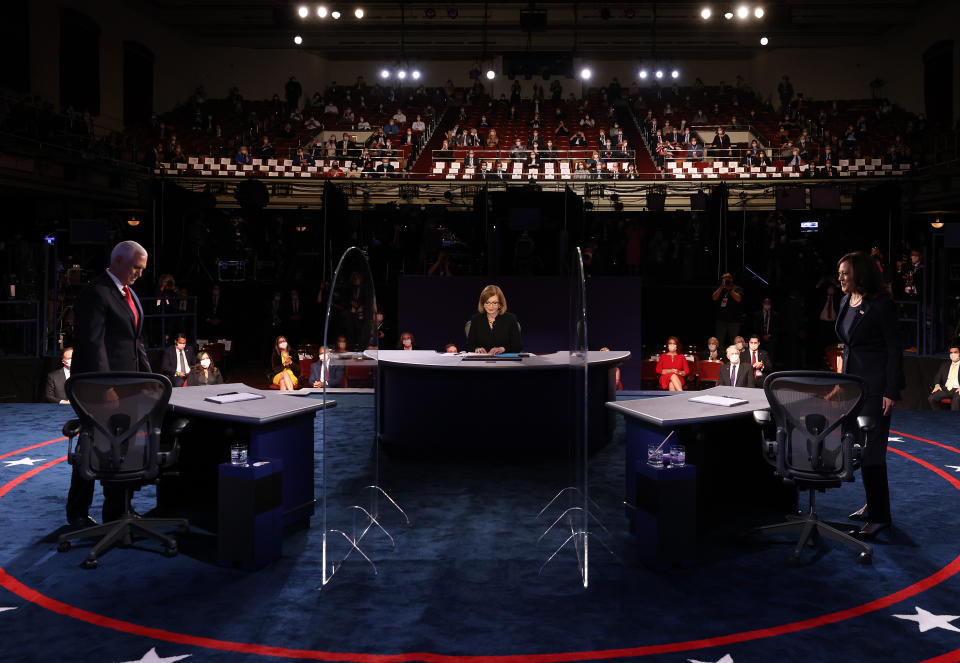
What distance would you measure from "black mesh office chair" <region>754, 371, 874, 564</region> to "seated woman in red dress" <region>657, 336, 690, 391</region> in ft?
26.4

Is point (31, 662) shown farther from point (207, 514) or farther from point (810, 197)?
point (810, 197)

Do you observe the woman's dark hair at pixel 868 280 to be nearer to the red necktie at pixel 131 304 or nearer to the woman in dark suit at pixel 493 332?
the woman in dark suit at pixel 493 332

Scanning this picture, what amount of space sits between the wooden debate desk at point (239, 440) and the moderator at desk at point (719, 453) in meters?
1.85

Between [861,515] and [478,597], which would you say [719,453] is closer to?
[861,515]

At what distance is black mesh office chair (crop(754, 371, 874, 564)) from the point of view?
405cm

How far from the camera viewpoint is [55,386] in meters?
10.0

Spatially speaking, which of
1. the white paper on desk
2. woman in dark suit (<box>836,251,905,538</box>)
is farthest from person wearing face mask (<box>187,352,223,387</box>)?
woman in dark suit (<box>836,251,905,538</box>)

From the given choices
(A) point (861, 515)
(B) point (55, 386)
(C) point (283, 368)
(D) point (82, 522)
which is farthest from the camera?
(C) point (283, 368)

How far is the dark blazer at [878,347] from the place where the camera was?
4.40m

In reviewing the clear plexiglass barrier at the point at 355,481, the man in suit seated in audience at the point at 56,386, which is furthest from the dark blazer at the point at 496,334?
the man in suit seated in audience at the point at 56,386

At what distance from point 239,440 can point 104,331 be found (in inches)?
40.7

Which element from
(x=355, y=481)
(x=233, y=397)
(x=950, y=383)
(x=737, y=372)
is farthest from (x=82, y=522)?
(x=950, y=383)

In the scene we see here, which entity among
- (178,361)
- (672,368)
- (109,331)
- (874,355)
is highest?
(109,331)

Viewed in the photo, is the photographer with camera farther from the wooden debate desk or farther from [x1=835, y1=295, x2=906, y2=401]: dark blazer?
the wooden debate desk
